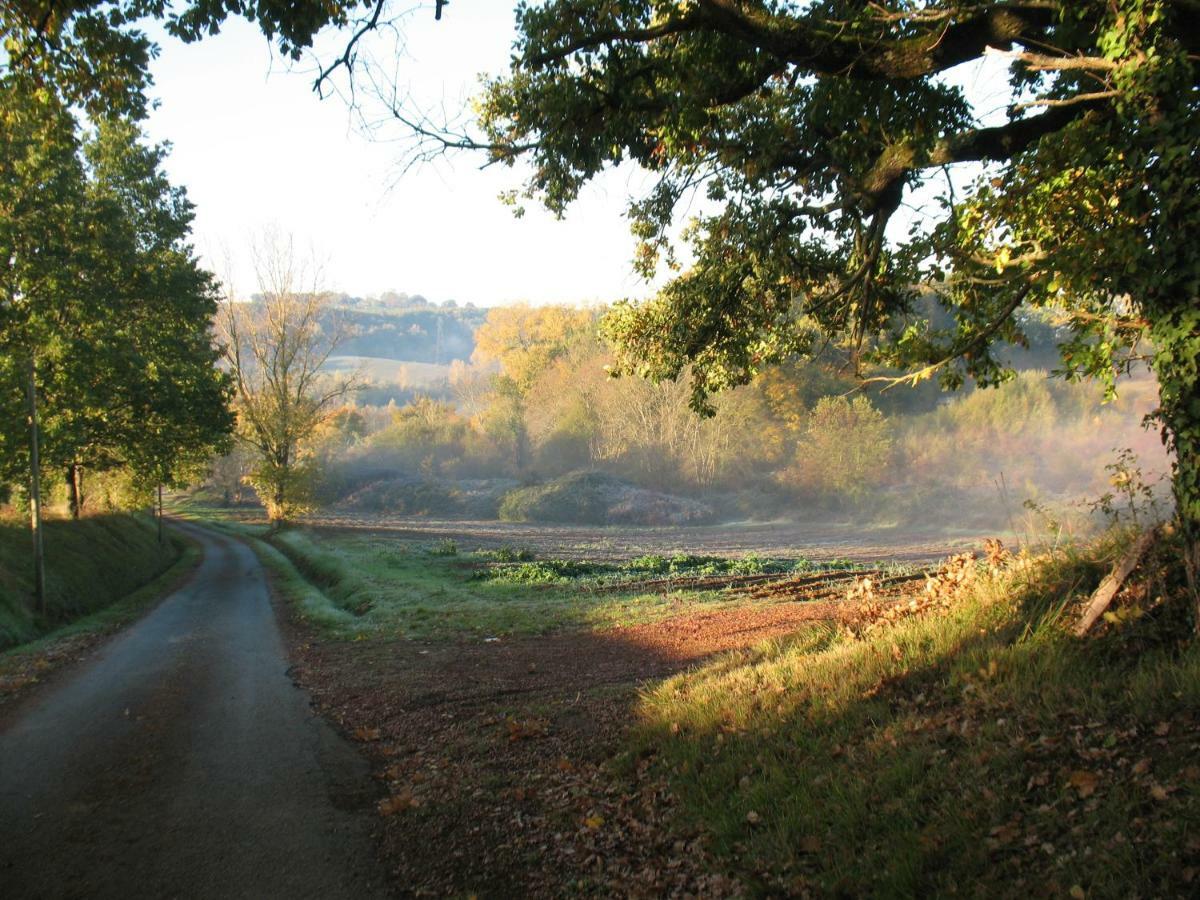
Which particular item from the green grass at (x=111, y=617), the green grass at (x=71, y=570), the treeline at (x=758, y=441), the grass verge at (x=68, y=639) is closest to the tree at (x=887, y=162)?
the grass verge at (x=68, y=639)

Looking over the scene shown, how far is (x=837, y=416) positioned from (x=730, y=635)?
1956 inches

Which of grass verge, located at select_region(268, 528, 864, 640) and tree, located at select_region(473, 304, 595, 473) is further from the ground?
tree, located at select_region(473, 304, 595, 473)

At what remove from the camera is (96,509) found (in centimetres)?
4006

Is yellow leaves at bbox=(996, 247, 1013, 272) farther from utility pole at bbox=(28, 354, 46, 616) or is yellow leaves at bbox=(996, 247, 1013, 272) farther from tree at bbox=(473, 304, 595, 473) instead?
tree at bbox=(473, 304, 595, 473)

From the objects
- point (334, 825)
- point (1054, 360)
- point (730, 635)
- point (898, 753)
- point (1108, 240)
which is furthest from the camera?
point (1054, 360)

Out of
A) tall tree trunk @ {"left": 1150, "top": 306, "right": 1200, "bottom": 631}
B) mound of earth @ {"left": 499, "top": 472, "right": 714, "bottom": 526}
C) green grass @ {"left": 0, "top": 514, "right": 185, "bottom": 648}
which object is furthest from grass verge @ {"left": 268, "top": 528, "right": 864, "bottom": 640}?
mound of earth @ {"left": 499, "top": 472, "right": 714, "bottom": 526}

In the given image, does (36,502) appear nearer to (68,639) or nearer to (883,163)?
(68,639)

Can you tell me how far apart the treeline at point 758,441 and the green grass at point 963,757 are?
40.2m

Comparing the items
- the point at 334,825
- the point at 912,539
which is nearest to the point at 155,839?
the point at 334,825

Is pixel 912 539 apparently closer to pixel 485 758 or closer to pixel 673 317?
pixel 673 317

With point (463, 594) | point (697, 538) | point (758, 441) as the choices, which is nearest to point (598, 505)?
point (758, 441)

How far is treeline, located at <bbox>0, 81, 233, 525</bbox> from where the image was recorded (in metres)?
23.7

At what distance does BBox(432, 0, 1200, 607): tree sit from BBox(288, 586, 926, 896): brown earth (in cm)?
373

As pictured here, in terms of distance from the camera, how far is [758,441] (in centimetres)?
6794
